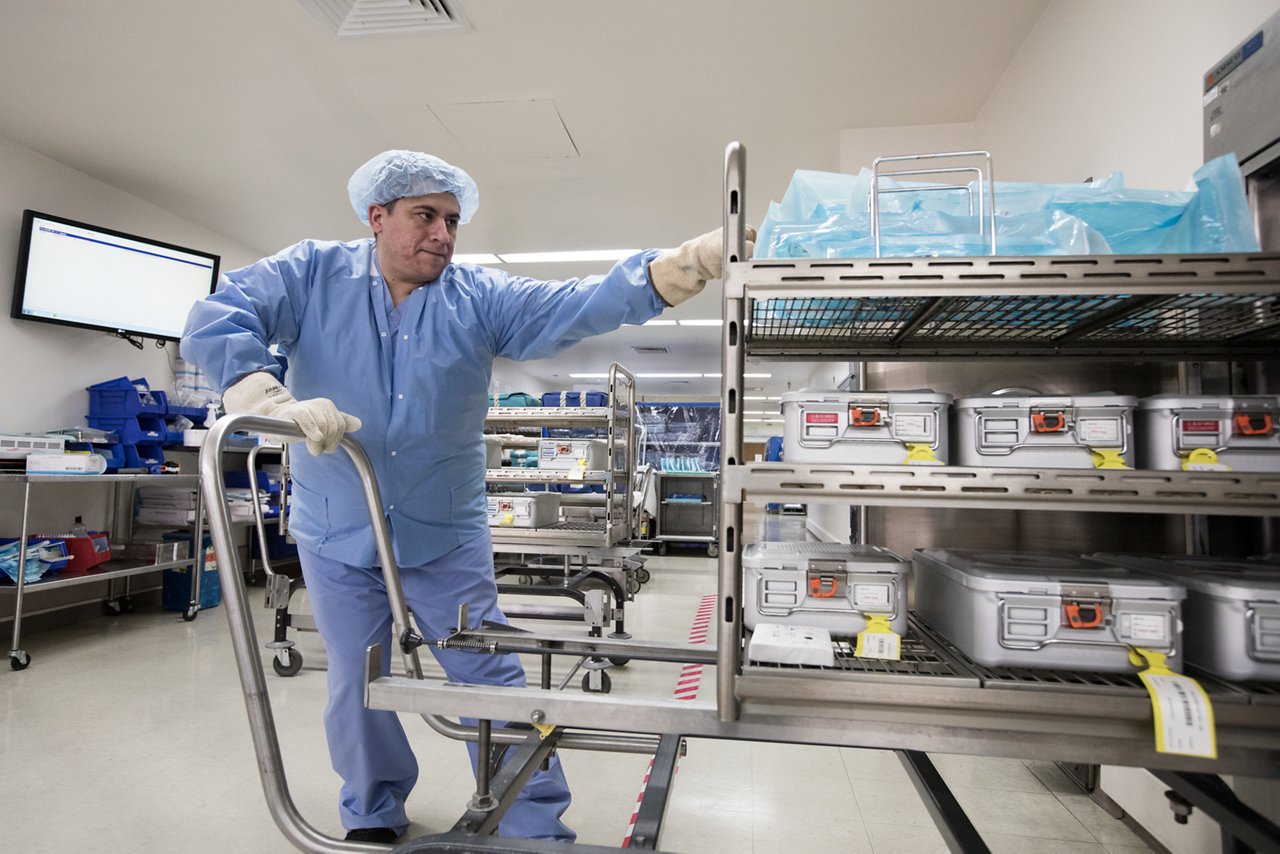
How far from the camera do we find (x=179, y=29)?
306cm

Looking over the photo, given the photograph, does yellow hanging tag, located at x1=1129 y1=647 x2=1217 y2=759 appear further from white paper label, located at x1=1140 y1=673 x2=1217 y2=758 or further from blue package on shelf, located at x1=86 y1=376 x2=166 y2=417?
blue package on shelf, located at x1=86 y1=376 x2=166 y2=417

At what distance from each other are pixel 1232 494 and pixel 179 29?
164 inches

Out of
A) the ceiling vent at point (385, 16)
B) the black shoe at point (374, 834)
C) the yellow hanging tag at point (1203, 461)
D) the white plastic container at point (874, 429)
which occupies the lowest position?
the black shoe at point (374, 834)

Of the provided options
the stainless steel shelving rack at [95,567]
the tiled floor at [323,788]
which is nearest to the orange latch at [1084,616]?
the tiled floor at [323,788]

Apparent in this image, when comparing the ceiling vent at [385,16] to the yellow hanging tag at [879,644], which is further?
the ceiling vent at [385,16]

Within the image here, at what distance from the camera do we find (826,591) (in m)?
1.21

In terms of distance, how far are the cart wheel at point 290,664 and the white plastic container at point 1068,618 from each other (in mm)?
3370

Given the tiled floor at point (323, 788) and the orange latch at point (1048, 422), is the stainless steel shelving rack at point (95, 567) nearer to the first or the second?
the tiled floor at point (323, 788)

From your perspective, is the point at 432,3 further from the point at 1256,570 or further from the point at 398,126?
the point at 1256,570

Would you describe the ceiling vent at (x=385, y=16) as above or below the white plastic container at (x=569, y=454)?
above

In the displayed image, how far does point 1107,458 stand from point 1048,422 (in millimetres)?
113

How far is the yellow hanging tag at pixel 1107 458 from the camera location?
3.76ft

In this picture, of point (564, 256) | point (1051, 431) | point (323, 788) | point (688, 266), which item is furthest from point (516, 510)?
point (1051, 431)

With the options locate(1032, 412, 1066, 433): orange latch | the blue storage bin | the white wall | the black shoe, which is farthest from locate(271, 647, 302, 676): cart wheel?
locate(1032, 412, 1066, 433): orange latch
